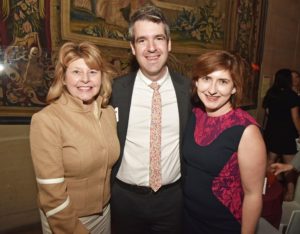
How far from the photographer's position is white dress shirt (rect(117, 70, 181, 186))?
1.90 meters

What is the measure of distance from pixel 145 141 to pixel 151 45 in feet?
2.07

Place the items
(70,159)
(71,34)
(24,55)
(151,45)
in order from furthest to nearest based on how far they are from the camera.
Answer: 1. (71,34)
2. (24,55)
3. (151,45)
4. (70,159)

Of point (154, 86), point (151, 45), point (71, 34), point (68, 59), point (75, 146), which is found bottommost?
point (75, 146)

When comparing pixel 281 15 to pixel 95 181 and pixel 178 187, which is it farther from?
pixel 95 181

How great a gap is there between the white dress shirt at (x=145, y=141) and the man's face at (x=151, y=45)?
141 mm

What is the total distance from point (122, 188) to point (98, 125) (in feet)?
1.68

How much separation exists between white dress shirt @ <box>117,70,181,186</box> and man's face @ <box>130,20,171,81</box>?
14 centimetres

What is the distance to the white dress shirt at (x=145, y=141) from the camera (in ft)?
6.23

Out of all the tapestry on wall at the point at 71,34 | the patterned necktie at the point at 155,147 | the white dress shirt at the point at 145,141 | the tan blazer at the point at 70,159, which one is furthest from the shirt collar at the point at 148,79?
the tapestry on wall at the point at 71,34

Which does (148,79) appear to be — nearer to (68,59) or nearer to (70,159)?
(68,59)

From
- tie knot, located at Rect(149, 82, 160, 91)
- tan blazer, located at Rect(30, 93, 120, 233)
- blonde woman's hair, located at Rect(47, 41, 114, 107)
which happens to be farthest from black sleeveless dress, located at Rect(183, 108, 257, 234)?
blonde woman's hair, located at Rect(47, 41, 114, 107)

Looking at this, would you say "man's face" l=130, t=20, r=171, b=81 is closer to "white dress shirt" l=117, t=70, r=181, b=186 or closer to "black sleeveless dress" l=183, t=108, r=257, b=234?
"white dress shirt" l=117, t=70, r=181, b=186

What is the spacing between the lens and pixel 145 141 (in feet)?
6.22

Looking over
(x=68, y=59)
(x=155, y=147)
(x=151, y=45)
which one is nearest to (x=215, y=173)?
(x=155, y=147)
